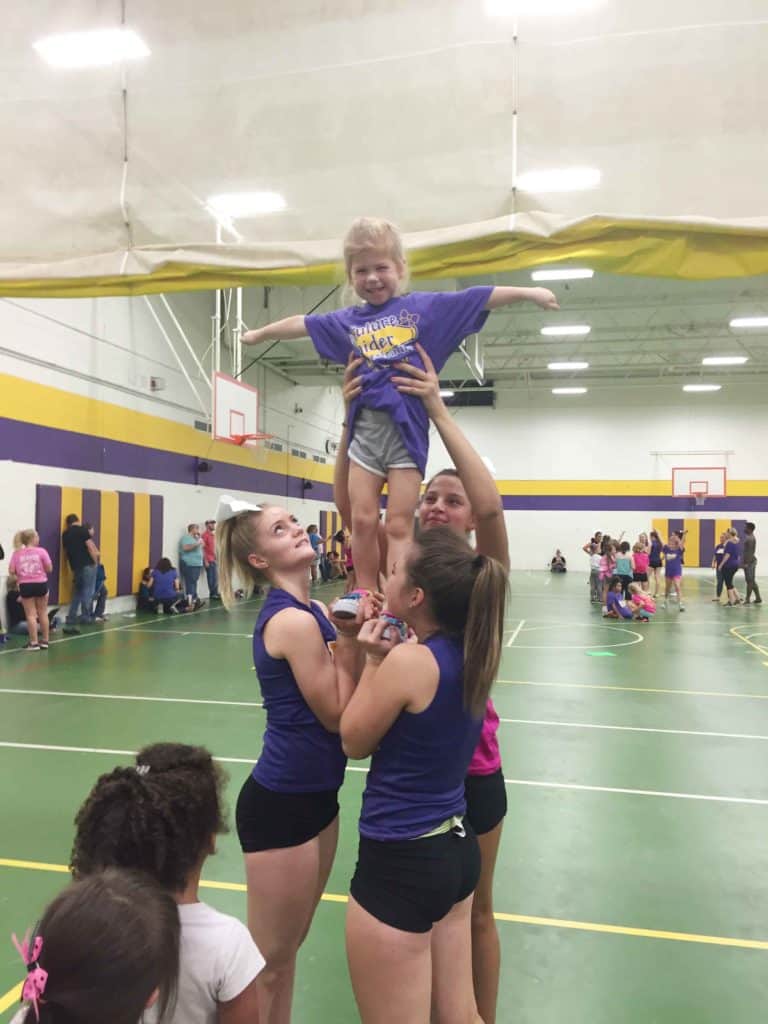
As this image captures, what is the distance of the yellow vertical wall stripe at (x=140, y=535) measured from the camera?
44.4 feet

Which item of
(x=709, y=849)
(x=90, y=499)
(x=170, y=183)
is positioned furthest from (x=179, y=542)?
(x=170, y=183)

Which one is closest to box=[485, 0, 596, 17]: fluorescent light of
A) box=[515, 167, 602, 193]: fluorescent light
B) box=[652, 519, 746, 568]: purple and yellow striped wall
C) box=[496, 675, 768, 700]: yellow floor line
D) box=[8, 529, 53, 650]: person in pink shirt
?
box=[515, 167, 602, 193]: fluorescent light

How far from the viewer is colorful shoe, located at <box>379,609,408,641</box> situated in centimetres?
155

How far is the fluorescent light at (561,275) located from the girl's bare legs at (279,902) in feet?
44.4

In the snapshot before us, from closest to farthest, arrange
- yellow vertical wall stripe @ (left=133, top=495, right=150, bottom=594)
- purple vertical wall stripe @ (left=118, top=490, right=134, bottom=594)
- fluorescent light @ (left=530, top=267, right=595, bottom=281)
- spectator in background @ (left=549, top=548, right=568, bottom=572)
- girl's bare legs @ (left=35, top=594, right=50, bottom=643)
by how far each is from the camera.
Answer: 1. girl's bare legs @ (left=35, top=594, right=50, bottom=643)
2. purple vertical wall stripe @ (left=118, top=490, right=134, bottom=594)
3. yellow vertical wall stripe @ (left=133, top=495, right=150, bottom=594)
4. fluorescent light @ (left=530, top=267, right=595, bottom=281)
5. spectator in background @ (left=549, top=548, right=568, bottom=572)

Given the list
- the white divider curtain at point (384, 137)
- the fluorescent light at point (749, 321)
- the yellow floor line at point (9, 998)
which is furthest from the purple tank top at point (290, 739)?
the fluorescent light at point (749, 321)

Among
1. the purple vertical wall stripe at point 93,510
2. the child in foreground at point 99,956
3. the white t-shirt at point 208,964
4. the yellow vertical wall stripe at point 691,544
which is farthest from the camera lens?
the yellow vertical wall stripe at point 691,544

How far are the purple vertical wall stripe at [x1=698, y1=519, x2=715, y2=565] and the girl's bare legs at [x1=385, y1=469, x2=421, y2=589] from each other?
2607 centimetres

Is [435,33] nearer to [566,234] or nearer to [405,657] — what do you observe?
[566,234]

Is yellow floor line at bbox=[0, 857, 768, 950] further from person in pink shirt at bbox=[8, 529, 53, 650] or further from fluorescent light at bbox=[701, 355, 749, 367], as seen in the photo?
fluorescent light at bbox=[701, 355, 749, 367]

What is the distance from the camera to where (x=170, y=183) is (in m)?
1.88

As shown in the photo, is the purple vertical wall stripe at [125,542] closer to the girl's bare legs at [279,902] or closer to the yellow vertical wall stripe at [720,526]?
the girl's bare legs at [279,902]

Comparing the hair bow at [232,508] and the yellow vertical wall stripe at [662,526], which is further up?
the hair bow at [232,508]

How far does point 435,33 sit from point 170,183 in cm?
76
